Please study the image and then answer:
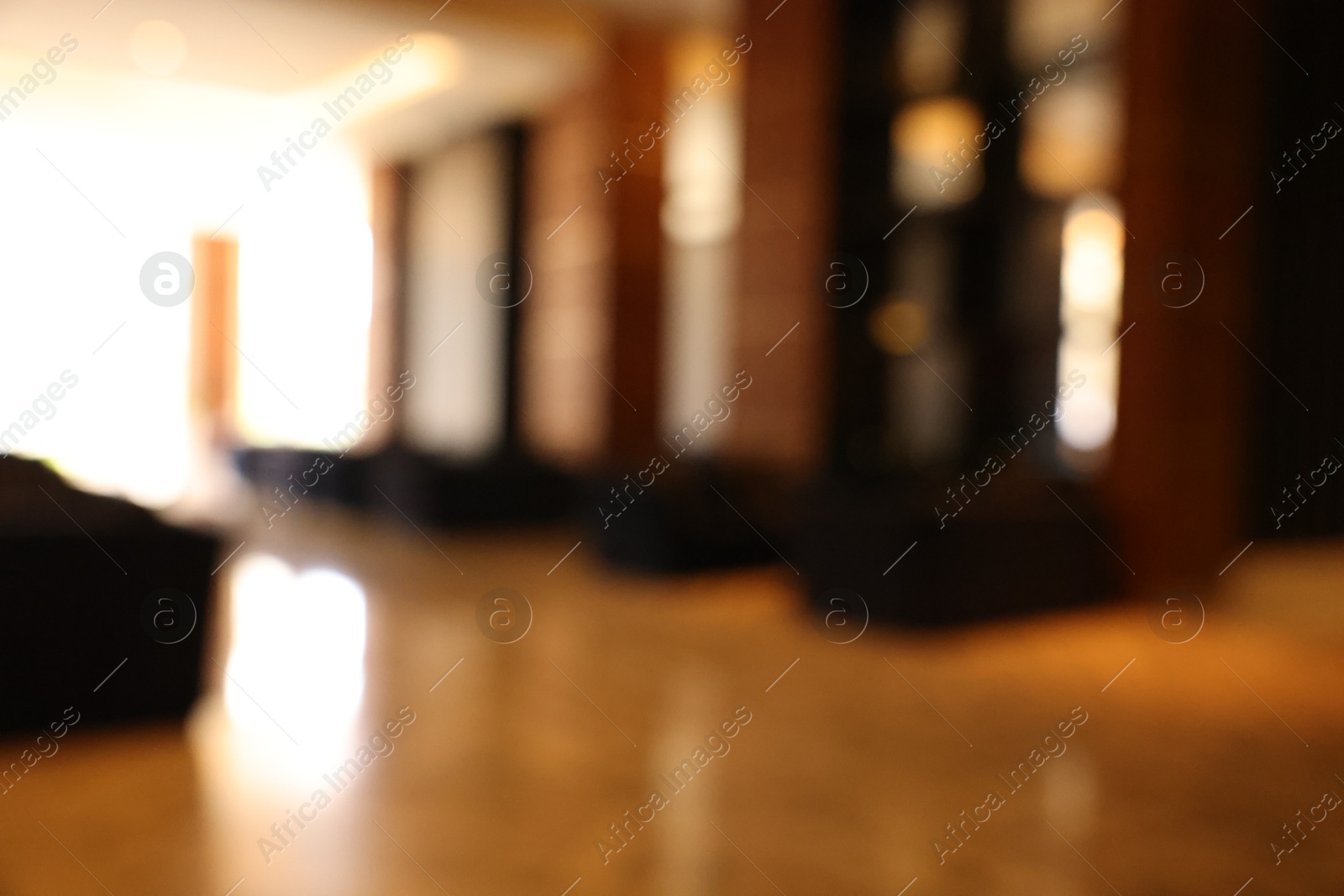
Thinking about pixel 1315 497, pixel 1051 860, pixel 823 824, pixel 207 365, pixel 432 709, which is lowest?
pixel 432 709

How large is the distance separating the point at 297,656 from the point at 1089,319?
4.70 metres

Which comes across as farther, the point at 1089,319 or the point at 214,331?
the point at 214,331

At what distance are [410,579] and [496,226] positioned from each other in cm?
561

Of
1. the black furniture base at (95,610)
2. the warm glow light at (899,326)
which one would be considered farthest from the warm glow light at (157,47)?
the warm glow light at (899,326)

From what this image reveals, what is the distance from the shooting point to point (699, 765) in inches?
123

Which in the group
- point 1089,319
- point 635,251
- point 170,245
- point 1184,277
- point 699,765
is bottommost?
point 699,765

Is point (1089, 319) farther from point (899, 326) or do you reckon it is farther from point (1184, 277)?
point (899, 326)

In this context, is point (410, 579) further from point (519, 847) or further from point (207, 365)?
point (207, 365)

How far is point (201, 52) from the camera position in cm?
821

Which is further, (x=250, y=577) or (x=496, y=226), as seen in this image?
(x=496, y=226)

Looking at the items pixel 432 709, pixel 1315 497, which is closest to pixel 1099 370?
pixel 1315 497

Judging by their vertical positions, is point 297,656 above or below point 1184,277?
below

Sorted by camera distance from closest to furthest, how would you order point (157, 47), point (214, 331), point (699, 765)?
point (699, 765) < point (157, 47) < point (214, 331)

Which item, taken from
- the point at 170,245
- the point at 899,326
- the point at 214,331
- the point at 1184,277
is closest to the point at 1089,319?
the point at 1184,277
